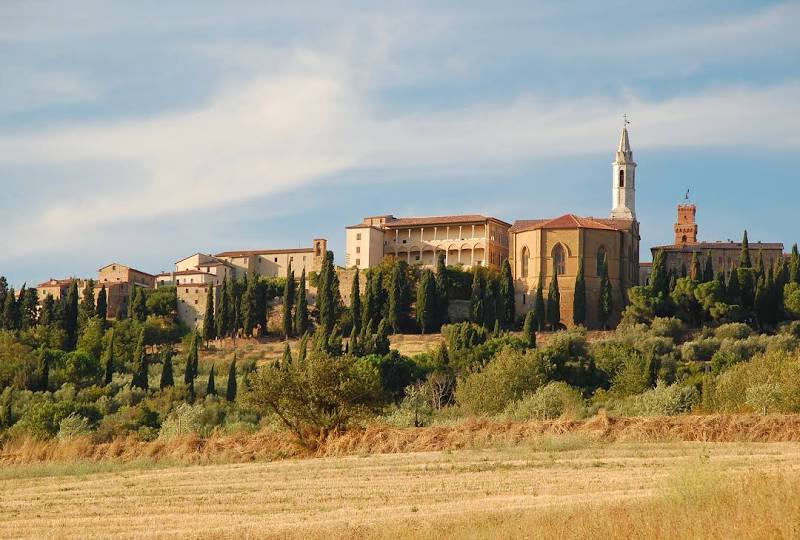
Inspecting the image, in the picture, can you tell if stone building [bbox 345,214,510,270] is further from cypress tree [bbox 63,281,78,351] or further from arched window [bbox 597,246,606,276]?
cypress tree [bbox 63,281,78,351]

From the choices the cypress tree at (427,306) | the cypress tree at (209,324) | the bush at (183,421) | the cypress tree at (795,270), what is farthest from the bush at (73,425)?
the cypress tree at (795,270)

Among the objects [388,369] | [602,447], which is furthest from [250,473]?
[388,369]

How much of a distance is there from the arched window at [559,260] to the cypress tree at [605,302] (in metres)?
3.32

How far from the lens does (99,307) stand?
76500 millimetres

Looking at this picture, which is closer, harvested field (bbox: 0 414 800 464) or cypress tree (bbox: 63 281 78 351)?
harvested field (bbox: 0 414 800 464)

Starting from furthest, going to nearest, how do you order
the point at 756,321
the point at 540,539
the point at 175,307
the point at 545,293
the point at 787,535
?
the point at 175,307 < the point at 545,293 < the point at 756,321 < the point at 540,539 < the point at 787,535

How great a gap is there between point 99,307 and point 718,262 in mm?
38062

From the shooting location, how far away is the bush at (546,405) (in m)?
40.8

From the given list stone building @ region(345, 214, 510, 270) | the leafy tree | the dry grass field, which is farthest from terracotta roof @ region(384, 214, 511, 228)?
the dry grass field

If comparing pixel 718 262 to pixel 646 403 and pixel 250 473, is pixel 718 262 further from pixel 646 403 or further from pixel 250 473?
pixel 250 473

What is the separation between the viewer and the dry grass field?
16312mm

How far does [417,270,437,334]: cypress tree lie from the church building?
5480 millimetres

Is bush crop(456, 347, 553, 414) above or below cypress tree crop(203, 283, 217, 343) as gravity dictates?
below

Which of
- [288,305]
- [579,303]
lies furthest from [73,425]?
[579,303]
